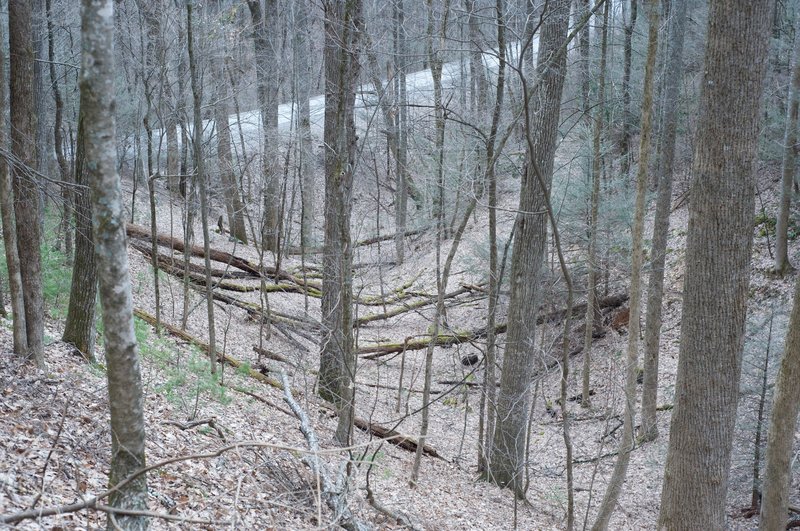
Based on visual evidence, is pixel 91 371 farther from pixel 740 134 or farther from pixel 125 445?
pixel 740 134

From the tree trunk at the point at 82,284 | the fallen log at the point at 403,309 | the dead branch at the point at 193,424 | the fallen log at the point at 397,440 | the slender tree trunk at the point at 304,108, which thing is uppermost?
the slender tree trunk at the point at 304,108

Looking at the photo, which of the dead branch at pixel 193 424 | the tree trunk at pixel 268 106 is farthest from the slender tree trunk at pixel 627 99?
the dead branch at pixel 193 424

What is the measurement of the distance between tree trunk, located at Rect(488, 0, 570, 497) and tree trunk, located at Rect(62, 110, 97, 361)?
565 cm

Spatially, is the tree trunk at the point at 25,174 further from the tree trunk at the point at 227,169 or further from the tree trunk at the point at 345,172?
the tree trunk at the point at 227,169

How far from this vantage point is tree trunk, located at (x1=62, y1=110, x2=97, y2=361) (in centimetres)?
756

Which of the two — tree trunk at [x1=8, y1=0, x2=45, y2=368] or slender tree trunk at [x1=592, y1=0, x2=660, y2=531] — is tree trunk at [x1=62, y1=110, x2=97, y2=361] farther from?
slender tree trunk at [x1=592, y1=0, x2=660, y2=531]

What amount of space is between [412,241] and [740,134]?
1877 centimetres

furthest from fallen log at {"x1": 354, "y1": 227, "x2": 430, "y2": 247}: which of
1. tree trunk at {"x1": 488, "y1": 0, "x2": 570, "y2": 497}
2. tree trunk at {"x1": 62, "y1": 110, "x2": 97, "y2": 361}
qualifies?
tree trunk at {"x1": 62, "y1": 110, "x2": 97, "y2": 361}

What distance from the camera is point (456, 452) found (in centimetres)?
1118

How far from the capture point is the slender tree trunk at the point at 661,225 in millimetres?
10891

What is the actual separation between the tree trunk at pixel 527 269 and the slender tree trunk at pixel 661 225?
2.71 m

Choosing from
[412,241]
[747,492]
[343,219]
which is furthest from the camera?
[412,241]

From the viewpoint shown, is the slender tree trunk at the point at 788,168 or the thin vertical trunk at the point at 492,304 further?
the slender tree trunk at the point at 788,168

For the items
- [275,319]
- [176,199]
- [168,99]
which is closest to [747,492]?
[275,319]
